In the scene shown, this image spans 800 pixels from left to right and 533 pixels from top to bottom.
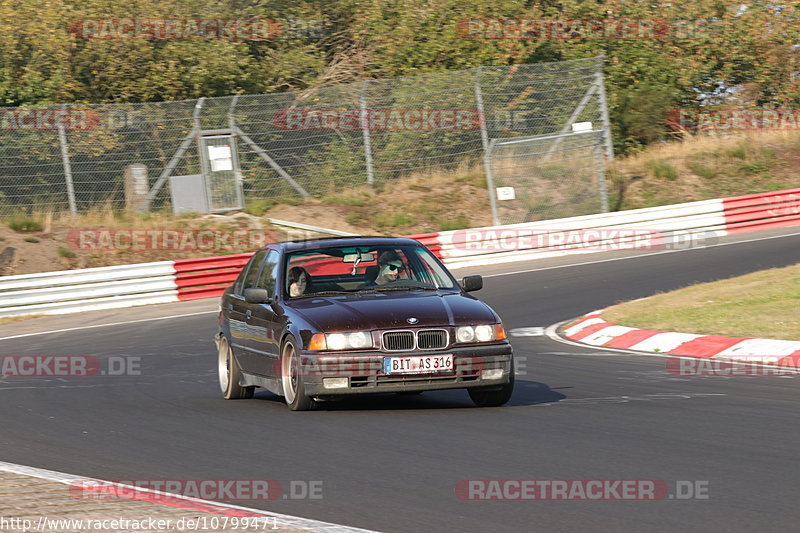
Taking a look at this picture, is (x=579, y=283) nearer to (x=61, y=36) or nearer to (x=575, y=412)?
(x=575, y=412)

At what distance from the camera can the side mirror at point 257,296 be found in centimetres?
992

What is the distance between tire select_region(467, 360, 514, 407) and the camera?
937cm

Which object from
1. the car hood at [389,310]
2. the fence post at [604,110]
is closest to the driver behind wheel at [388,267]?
the car hood at [389,310]

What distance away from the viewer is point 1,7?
32.2 m

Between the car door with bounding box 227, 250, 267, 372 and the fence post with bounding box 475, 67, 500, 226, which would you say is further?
the fence post with bounding box 475, 67, 500, 226

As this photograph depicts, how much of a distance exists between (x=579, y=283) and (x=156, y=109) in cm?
1105

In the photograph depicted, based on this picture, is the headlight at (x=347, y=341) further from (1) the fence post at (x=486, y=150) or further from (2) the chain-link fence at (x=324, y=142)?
(1) the fence post at (x=486, y=150)

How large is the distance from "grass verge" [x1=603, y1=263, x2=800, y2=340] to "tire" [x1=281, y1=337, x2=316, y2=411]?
5436 millimetres

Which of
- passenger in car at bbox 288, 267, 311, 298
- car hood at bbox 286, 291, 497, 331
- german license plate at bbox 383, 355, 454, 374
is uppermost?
passenger in car at bbox 288, 267, 311, 298

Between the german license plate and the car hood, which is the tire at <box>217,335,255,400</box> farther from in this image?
the german license plate

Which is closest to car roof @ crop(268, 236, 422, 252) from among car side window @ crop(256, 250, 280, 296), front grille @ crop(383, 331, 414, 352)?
car side window @ crop(256, 250, 280, 296)

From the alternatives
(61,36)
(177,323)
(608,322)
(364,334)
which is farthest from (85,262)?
(364,334)

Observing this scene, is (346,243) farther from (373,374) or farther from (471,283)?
(373,374)

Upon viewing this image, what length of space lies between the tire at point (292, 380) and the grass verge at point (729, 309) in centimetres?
544
